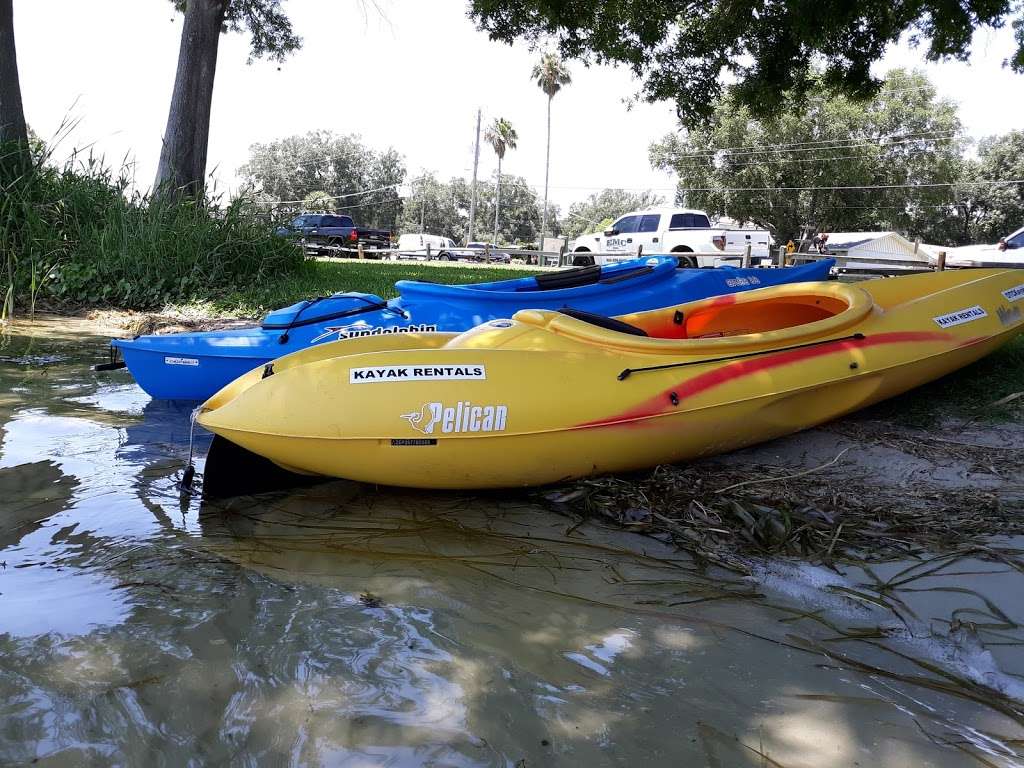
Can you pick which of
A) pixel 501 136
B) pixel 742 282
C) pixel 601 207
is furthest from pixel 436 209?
pixel 742 282

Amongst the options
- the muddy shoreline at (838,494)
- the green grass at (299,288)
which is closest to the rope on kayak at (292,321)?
the muddy shoreline at (838,494)

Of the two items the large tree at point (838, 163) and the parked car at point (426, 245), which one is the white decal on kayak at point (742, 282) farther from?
the large tree at point (838, 163)

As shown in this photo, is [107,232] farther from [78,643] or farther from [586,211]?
[586,211]

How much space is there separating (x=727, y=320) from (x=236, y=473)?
336 centimetres

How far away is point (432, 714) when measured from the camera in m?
2.08

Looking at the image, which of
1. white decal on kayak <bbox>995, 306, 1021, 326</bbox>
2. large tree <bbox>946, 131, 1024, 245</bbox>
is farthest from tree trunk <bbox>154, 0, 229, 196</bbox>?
large tree <bbox>946, 131, 1024, 245</bbox>

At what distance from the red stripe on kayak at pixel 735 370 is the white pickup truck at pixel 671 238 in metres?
12.6

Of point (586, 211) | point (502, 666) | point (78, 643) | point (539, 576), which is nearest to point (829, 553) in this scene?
point (539, 576)

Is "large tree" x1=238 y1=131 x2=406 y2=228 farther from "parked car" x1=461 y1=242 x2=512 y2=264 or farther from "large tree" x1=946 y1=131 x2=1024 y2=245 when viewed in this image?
"large tree" x1=946 y1=131 x2=1024 y2=245

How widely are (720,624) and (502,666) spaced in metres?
0.76

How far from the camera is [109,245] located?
9625 millimetres

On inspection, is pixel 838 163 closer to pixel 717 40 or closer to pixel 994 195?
pixel 994 195

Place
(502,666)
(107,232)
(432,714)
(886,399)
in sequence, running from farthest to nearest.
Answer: (107,232), (886,399), (502,666), (432,714)

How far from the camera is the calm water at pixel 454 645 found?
6.46 feet
